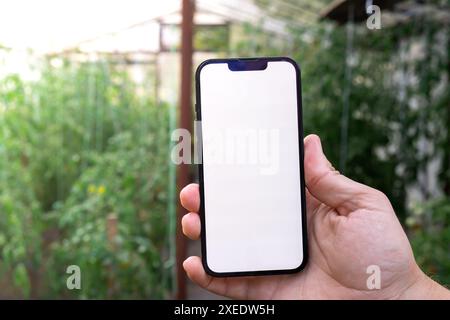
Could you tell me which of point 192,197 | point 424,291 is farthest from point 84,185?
point 424,291

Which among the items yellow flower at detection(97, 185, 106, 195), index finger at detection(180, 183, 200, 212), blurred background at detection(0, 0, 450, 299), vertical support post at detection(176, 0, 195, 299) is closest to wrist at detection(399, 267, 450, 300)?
index finger at detection(180, 183, 200, 212)

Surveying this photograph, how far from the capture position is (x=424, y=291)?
68cm

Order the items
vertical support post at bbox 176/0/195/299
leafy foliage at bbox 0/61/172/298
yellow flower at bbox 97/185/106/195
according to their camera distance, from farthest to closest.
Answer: yellow flower at bbox 97/185/106/195 → leafy foliage at bbox 0/61/172/298 → vertical support post at bbox 176/0/195/299

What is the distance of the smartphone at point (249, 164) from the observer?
0.64 meters

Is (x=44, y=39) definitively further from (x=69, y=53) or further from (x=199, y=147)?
(x=199, y=147)

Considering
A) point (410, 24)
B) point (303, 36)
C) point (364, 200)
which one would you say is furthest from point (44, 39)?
point (364, 200)

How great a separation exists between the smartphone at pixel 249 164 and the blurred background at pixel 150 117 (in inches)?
26.4

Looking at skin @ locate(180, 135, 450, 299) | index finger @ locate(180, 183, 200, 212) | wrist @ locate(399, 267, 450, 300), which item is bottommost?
wrist @ locate(399, 267, 450, 300)

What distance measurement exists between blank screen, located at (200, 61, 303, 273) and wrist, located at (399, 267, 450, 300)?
0.15m

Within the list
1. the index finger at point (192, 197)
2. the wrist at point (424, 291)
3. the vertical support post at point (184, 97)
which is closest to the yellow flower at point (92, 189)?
the vertical support post at point (184, 97)

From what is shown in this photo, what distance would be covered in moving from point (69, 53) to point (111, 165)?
3.06ft

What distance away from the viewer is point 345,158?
2693 millimetres

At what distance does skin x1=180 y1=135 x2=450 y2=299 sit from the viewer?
26.4 inches

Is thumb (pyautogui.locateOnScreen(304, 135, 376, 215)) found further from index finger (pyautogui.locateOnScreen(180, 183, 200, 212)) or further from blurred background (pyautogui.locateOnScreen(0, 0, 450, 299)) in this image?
blurred background (pyautogui.locateOnScreen(0, 0, 450, 299))
